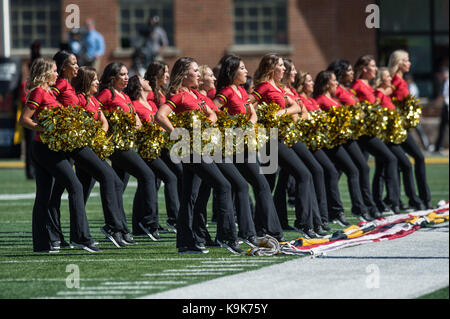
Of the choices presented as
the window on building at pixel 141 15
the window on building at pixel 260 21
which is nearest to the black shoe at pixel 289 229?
the window on building at pixel 260 21

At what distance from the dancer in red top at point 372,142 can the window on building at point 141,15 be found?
15.1m

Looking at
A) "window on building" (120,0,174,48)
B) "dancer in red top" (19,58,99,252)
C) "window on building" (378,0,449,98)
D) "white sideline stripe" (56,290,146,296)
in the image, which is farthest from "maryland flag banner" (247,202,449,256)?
"window on building" (120,0,174,48)

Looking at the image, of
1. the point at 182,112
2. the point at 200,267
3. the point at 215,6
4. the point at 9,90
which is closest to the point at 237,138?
the point at 182,112

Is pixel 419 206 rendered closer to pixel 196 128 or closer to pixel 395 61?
pixel 395 61

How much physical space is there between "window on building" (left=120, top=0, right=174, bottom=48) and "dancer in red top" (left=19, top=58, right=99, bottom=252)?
1786cm

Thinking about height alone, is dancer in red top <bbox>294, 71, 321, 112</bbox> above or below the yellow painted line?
above

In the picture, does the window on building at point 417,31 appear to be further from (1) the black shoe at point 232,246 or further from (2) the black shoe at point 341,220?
(1) the black shoe at point 232,246

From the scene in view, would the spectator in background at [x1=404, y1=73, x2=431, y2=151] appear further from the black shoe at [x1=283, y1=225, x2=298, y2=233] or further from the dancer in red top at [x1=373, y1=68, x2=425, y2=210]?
the black shoe at [x1=283, y1=225, x2=298, y2=233]

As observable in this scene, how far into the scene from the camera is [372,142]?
12.6m

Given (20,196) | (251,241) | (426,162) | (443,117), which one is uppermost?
(443,117)

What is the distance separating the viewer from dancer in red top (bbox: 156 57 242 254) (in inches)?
367

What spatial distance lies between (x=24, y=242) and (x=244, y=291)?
13.2 ft

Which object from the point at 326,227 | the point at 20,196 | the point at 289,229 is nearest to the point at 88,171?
the point at 289,229

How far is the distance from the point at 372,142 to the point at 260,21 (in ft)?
49.2
